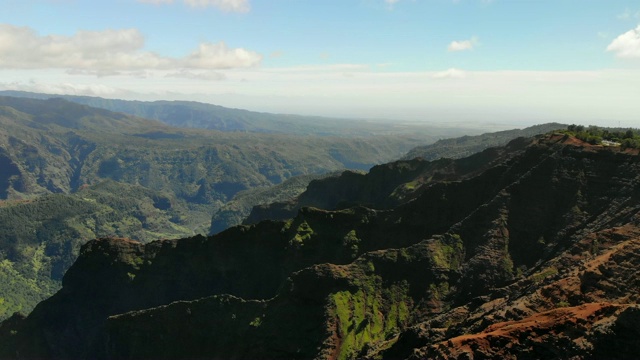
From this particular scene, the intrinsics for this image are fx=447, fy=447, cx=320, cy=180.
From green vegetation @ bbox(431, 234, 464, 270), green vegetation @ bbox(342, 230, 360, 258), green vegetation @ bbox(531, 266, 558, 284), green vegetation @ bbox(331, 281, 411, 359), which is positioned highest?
green vegetation @ bbox(531, 266, 558, 284)

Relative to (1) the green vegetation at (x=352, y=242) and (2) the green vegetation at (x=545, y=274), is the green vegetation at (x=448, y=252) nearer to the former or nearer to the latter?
(1) the green vegetation at (x=352, y=242)

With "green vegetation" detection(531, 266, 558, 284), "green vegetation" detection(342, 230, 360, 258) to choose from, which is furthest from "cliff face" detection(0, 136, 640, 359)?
"green vegetation" detection(342, 230, 360, 258)

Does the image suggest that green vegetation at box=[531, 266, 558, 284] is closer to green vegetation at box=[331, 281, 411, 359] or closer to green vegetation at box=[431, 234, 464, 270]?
green vegetation at box=[431, 234, 464, 270]

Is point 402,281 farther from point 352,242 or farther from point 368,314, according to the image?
point 352,242

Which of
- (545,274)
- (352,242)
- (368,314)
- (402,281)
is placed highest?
(545,274)

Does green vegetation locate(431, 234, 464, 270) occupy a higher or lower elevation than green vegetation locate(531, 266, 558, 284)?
lower

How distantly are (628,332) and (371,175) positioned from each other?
156581 millimetres

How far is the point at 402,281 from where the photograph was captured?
99.6 meters

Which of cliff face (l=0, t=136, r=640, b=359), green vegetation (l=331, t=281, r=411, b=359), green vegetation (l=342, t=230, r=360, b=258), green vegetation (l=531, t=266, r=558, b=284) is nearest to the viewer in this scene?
cliff face (l=0, t=136, r=640, b=359)

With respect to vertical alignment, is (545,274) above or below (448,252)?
above

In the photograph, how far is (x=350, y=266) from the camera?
332ft

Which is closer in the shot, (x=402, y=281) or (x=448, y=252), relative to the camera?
(x=402, y=281)

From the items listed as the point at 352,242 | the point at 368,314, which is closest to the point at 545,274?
the point at 368,314

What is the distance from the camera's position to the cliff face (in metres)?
57.2
